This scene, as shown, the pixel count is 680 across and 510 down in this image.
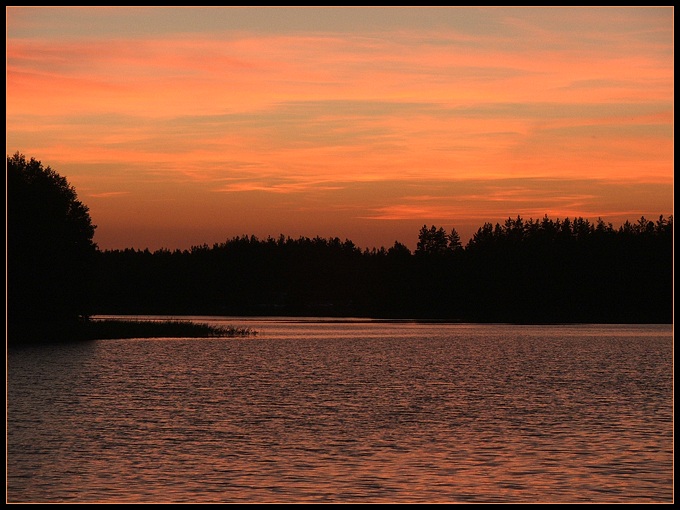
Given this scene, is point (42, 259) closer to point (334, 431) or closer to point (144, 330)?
point (144, 330)

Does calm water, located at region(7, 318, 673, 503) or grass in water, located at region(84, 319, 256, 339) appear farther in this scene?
grass in water, located at region(84, 319, 256, 339)

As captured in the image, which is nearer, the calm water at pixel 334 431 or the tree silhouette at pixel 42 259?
the calm water at pixel 334 431

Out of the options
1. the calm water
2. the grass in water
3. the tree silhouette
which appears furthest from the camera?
the grass in water

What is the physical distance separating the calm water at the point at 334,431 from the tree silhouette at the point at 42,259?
42.9 ft

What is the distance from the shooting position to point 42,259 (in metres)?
91.7

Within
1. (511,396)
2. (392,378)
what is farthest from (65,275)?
(511,396)

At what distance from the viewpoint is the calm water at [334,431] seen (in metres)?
28.7

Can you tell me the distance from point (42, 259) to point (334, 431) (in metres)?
58.6

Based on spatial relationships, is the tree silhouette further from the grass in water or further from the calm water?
the calm water

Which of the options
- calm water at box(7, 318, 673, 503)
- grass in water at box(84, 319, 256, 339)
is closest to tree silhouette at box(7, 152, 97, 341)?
grass in water at box(84, 319, 256, 339)

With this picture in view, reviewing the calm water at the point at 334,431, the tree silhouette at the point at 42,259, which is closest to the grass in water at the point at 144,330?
the tree silhouette at the point at 42,259

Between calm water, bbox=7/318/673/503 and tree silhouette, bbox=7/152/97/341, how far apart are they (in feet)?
42.9

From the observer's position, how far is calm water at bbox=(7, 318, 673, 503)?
28.7 m

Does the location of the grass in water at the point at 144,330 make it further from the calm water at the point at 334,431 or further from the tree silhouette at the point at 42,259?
the calm water at the point at 334,431
